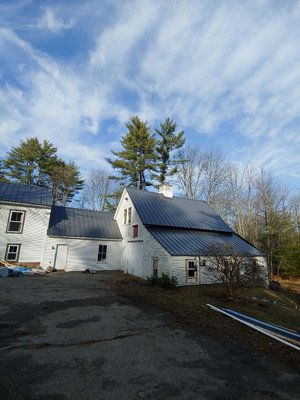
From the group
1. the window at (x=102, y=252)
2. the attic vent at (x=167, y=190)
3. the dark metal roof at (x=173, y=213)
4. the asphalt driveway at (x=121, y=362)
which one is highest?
the attic vent at (x=167, y=190)

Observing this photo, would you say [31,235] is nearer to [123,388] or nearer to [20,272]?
[20,272]

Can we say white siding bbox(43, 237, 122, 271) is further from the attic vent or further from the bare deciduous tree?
the bare deciduous tree

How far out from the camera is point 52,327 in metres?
6.03

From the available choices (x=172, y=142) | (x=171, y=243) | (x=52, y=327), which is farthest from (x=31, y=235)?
(x=172, y=142)

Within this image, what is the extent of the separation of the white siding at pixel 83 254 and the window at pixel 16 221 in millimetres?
2458

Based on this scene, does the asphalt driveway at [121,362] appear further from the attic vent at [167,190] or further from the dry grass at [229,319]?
the attic vent at [167,190]

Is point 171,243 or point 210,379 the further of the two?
point 171,243

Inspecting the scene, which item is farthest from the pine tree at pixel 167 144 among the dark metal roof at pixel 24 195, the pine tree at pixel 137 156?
the dark metal roof at pixel 24 195

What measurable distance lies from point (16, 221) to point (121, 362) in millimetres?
17240

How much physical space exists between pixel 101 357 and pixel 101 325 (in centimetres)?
194

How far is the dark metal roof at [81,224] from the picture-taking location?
64.1 ft

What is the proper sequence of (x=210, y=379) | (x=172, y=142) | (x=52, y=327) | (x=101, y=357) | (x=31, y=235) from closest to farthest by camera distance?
(x=210, y=379)
(x=101, y=357)
(x=52, y=327)
(x=31, y=235)
(x=172, y=142)

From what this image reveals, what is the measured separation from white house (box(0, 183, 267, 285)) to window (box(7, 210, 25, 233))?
0.07 meters

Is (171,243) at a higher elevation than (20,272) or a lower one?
higher
